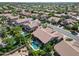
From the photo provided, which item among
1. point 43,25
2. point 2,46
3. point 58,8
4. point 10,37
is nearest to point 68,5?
point 58,8

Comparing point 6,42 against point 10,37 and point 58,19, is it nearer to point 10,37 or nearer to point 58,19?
point 10,37

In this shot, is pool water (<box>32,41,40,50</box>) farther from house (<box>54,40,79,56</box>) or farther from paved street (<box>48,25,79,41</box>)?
paved street (<box>48,25,79,41</box>)

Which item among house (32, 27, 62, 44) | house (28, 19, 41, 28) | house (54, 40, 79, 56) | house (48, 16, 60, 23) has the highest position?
house (48, 16, 60, 23)

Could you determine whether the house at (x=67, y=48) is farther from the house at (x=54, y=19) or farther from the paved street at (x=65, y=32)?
the house at (x=54, y=19)

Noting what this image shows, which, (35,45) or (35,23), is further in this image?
(35,23)

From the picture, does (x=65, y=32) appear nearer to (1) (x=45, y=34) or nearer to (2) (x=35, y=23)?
(1) (x=45, y=34)

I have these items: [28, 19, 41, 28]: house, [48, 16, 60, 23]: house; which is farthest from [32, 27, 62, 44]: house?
[48, 16, 60, 23]: house

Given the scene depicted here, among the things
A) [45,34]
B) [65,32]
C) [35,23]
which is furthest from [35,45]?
[65,32]
